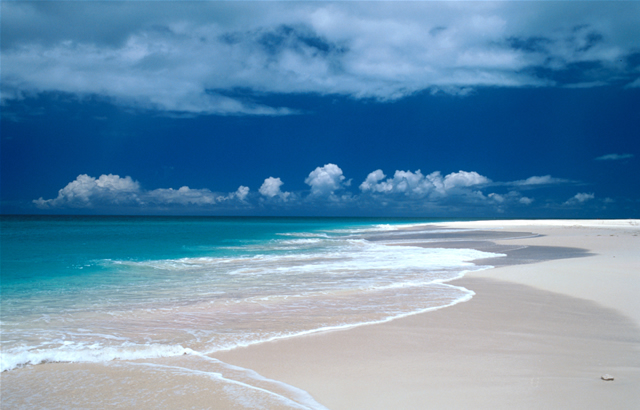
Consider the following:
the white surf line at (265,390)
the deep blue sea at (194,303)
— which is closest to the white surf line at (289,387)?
the white surf line at (265,390)

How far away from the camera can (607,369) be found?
4.17 meters

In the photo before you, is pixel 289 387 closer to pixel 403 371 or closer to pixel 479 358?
pixel 403 371

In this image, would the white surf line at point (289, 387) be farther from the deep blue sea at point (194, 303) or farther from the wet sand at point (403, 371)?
the deep blue sea at point (194, 303)

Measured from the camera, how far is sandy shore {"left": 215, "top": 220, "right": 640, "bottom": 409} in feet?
11.8

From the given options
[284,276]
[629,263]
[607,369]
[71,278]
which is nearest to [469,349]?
[607,369]

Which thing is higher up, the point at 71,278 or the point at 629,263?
the point at 629,263

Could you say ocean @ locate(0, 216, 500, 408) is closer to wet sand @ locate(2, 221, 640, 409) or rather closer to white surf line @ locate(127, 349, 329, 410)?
white surf line @ locate(127, 349, 329, 410)

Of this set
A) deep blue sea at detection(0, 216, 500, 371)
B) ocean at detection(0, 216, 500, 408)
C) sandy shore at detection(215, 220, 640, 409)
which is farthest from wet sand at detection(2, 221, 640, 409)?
deep blue sea at detection(0, 216, 500, 371)

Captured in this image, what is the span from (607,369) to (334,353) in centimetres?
301

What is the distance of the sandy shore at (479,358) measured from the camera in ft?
11.8

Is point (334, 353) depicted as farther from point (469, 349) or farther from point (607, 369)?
point (607, 369)

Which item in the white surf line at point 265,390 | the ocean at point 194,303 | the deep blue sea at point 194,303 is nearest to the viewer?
the white surf line at point 265,390

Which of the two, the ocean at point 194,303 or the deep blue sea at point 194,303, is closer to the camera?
the ocean at point 194,303

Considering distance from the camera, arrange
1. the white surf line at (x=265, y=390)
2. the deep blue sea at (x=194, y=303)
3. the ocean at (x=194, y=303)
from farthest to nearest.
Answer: the deep blue sea at (x=194, y=303)
the ocean at (x=194, y=303)
the white surf line at (x=265, y=390)
